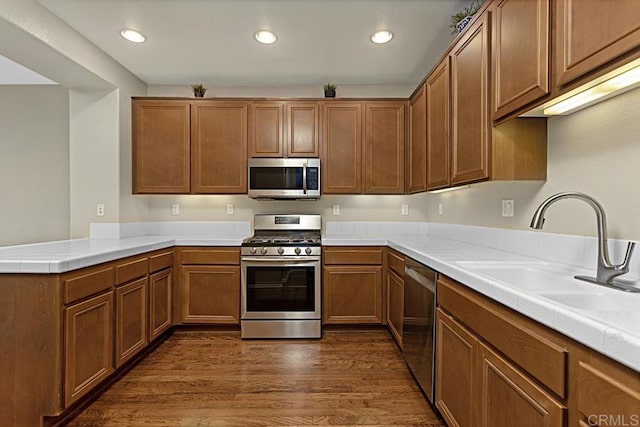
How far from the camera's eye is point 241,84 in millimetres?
3680

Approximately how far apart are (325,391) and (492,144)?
1794mm

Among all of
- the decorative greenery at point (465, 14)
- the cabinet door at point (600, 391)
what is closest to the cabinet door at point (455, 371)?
the cabinet door at point (600, 391)

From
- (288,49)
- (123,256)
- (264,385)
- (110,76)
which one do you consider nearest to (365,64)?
(288,49)

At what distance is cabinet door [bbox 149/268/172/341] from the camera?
2.79 m

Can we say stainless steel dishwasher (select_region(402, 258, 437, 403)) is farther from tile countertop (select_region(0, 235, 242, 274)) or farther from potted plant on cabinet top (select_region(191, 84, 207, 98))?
potted plant on cabinet top (select_region(191, 84, 207, 98))

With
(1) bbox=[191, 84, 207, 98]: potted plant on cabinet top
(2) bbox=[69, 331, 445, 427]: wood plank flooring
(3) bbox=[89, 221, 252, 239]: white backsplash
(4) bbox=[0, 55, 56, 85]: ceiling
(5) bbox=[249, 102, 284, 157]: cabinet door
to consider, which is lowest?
(2) bbox=[69, 331, 445, 427]: wood plank flooring

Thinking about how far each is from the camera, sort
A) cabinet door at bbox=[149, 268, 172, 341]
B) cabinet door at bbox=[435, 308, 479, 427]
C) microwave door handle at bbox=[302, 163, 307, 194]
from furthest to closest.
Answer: microwave door handle at bbox=[302, 163, 307, 194]
cabinet door at bbox=[149, 268, 172, 341]
cabinet door at bbox=[435, 308, 479, 427]

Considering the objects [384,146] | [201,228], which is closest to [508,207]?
[384,146]

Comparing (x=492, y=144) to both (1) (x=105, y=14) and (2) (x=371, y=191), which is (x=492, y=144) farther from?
(1) (x=105, y=14)

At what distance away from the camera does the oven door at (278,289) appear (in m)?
3.10

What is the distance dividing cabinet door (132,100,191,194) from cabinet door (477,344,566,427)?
9.98ft

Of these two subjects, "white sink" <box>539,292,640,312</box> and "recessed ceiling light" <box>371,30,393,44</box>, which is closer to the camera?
"white sink" <box>539,292,640,312</box>

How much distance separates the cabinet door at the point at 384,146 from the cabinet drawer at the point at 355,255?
0.67 meters

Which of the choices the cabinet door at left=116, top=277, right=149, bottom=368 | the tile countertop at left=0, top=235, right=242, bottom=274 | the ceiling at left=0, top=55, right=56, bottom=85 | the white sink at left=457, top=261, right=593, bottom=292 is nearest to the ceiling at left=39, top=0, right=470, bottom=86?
the ceiling at left=0, top=55, right=56, bottom=85
